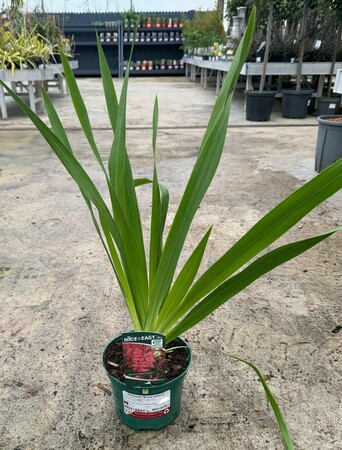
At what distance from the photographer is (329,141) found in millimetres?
2588

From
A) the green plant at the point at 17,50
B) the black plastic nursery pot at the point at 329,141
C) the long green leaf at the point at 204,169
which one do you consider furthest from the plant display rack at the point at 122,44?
the long green leaf at the point at 204,169

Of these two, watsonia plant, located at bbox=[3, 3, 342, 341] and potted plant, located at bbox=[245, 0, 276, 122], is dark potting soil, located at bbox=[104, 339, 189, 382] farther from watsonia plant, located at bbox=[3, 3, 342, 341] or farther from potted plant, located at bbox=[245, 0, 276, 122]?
potted plant, located at bbox=[245, 0, 276, 122]

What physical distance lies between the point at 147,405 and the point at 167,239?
1.16ft

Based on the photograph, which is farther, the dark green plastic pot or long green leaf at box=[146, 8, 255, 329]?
the dark green plastic pot

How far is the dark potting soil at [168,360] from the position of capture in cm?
88

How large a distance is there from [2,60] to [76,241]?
327cm

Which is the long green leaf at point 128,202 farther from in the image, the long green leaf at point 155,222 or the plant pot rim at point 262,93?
the plant pot rim at point 262,93

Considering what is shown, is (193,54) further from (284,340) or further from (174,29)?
(284,340)

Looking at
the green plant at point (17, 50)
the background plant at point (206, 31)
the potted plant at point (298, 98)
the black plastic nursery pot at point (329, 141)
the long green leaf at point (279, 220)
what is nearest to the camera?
the long green leaf at point (279, 220)

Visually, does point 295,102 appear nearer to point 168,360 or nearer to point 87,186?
point 168,360

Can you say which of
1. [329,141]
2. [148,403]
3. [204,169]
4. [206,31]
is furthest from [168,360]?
[206,31]

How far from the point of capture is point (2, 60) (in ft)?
13.9

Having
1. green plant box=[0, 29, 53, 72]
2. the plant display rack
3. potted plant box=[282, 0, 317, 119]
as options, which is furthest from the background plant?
green plant box=[0, 29, 53, 72]

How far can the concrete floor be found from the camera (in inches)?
36.1
